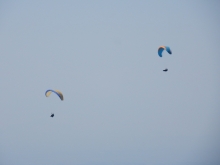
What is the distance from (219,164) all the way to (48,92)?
32.2 meters

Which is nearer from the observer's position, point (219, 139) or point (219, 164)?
point (219, 164)

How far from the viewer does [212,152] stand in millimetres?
54062

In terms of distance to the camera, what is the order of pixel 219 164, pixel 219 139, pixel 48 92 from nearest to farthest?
pixel 48 92, pixel 219 164, pixel 219 139

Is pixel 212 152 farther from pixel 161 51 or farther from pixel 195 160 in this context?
pixel 161 51

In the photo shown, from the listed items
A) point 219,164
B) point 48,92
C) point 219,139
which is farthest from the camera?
point 219,139

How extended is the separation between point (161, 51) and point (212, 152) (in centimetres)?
3161

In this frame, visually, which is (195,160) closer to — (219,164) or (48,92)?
(219,164)

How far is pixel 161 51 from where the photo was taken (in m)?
27.7

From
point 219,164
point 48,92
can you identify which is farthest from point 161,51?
point 219,164

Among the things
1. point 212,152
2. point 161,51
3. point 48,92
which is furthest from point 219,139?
point 48,92

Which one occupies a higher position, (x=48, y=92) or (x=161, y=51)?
(x=161, y=51)

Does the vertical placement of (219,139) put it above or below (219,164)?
above

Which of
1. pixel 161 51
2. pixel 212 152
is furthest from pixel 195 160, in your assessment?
pixel 161 51

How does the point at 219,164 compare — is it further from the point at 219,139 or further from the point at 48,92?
the point at 48,92
